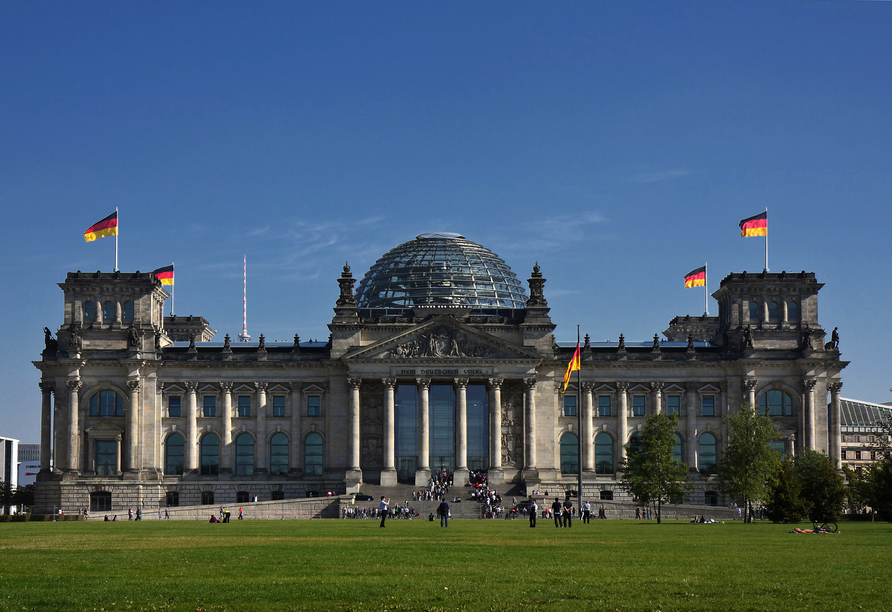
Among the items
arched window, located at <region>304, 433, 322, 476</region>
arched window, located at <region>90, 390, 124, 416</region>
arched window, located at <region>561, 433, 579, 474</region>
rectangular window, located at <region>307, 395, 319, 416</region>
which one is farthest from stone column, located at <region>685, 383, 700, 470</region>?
arched window, located at <region>90, 390, 124, 416</region>

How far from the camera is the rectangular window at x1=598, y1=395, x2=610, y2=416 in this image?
443 ft

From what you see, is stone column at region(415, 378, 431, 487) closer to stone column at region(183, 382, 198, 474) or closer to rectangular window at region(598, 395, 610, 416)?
rectangular window at region(598, 395, 610, 416)

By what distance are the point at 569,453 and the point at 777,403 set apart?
2258 centimetres

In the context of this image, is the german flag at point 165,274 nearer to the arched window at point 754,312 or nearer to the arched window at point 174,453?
the arched window at point 174,453

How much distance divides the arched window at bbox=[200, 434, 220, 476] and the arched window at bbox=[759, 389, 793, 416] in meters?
57.6

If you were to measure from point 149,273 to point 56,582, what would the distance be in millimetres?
101793

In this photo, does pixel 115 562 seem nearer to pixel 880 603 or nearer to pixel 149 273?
pixel 880 603

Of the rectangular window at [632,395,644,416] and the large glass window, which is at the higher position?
the rectangular window at [632,395,644,416]

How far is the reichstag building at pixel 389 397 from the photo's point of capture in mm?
129625

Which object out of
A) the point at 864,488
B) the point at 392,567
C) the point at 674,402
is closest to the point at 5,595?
the point at 392,567

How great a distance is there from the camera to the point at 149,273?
441 feet

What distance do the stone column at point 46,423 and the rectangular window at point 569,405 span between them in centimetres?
5384

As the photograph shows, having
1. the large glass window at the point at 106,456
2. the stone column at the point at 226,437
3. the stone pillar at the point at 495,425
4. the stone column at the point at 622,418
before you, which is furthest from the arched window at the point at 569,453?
the large glass window at the point at 106,456

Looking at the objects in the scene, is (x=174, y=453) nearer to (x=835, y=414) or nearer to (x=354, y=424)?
(x=354, y=424)
